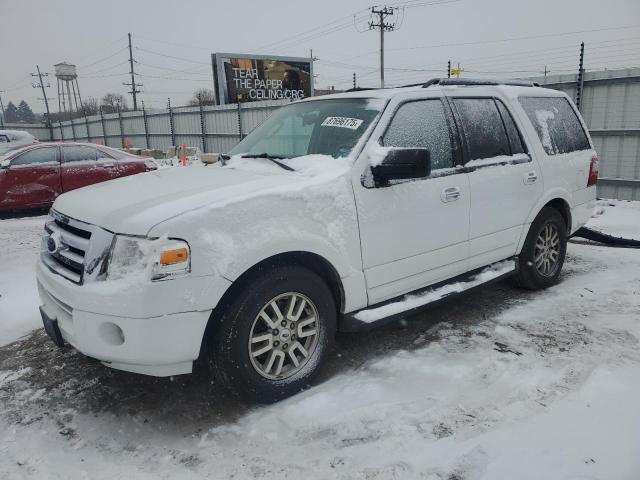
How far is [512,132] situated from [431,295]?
1.73 m

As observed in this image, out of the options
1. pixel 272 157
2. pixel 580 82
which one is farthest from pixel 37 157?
pixel 580 82

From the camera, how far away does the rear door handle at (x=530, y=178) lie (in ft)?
13.9

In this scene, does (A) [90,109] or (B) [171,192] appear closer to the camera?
(B) [171,192]

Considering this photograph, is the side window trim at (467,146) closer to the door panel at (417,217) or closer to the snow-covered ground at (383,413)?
A: the door panel at (417,217)

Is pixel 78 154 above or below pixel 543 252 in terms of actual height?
above

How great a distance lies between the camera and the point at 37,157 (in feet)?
30.6

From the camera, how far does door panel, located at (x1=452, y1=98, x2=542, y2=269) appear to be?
3.84 metres

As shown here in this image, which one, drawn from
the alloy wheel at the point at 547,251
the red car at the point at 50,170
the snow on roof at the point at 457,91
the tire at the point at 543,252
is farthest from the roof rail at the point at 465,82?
the red car at the point at 50,170

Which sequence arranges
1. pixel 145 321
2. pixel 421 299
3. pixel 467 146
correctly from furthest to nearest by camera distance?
pixel 467 146 < pixel 421 299 < pixel 145 321

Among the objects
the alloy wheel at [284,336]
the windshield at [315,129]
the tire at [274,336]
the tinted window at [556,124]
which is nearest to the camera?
the tire at [274,336]

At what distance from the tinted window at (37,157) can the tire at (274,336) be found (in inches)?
328

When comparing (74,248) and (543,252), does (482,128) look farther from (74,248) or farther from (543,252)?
(74,248)

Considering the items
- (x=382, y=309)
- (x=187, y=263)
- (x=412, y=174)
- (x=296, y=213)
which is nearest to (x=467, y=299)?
(x=382, y=309)

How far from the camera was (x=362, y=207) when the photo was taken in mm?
3084
